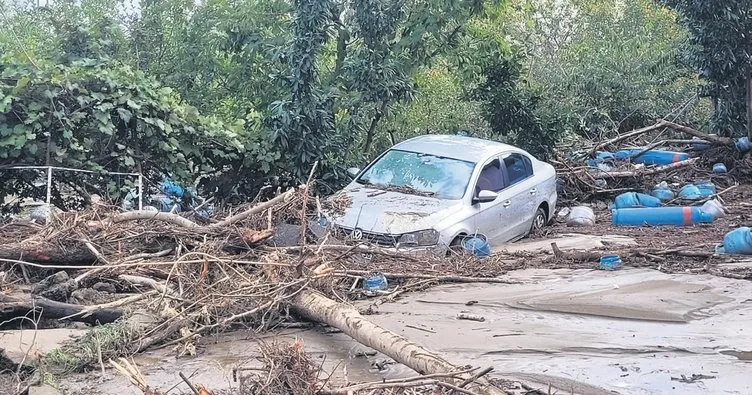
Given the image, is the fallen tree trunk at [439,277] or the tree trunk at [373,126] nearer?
the fallen tree trunk at [439,277]

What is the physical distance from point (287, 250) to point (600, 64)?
13981mm

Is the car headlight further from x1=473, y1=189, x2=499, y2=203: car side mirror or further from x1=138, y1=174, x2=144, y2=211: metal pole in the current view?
x1=138, y1=174, x2=144, y2=211: metal pole

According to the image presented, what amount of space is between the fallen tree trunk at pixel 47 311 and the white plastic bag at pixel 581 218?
806 centimetres

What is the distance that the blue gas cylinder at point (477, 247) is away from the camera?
9992 millimetres

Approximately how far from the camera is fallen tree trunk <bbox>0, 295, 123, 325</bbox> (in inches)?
279

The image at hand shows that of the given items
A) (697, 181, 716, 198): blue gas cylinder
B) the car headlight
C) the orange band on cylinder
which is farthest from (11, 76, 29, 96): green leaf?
(697, 181, 716, 198): blue gas cylinder

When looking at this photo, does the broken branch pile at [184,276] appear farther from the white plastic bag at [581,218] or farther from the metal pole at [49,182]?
the white plastic bag at [581,218]

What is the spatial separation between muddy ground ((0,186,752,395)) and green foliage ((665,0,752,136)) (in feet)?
26.2

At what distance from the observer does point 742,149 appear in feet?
55.0

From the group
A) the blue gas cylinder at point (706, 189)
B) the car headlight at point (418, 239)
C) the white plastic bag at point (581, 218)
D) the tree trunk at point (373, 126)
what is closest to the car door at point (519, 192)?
the white plastic bag at point (581, 218)

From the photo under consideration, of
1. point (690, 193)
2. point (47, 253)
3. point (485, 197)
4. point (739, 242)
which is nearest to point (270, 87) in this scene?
point (485, 197)

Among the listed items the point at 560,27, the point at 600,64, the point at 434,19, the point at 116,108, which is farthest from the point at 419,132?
the point at 560,27

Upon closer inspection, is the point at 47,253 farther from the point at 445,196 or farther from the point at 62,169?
the point at 445,196

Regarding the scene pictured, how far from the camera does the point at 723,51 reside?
16641 mm
